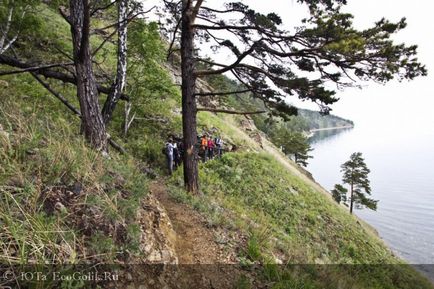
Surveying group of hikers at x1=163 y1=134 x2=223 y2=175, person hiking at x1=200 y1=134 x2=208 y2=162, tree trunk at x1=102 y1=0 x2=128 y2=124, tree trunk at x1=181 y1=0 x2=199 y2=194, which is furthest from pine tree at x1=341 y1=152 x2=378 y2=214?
tree trunk at x1=102 y1=0 x2=128 y2=124

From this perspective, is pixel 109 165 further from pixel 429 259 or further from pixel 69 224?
pixel 429 259

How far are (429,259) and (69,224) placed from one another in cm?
4143

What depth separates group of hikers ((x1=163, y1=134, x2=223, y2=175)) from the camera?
12.8 m

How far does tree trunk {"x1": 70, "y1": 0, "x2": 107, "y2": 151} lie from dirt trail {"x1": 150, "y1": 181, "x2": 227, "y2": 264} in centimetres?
226

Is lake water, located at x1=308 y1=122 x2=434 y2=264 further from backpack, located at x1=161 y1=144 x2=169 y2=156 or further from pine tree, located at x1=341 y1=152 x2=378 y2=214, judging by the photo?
backpack, located at x1=161 y1=144 x2=169 y2=156

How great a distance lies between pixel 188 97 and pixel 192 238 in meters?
4.65

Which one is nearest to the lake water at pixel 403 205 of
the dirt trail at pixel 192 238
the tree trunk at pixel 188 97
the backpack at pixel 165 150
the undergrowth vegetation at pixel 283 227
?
the undergrowth vegetation at pixel 283 227

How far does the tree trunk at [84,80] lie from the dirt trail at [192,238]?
88.9 inches

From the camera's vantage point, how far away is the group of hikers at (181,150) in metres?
12.8

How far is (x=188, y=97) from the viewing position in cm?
928

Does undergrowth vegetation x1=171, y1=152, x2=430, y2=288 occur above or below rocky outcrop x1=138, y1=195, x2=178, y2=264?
below

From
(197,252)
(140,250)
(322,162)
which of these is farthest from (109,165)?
(322,162)

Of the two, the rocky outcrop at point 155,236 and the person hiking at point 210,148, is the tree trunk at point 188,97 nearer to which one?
the rocky outcrop at point 155,236

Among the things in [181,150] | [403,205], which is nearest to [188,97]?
[181,150]
